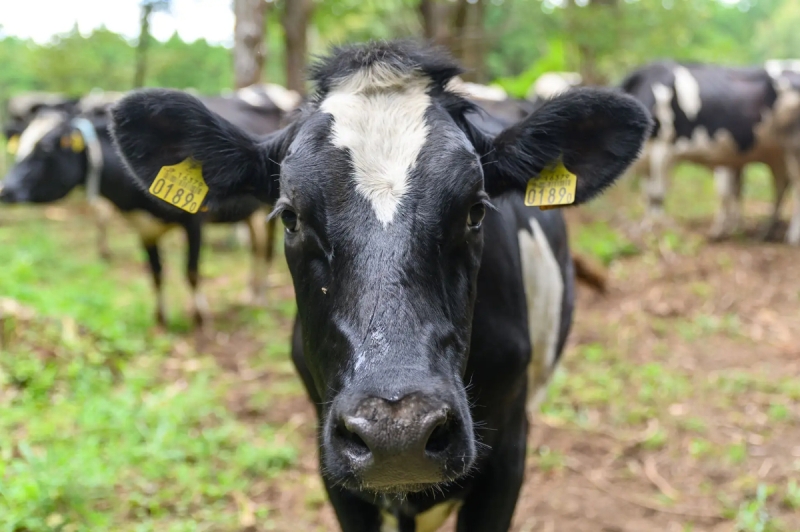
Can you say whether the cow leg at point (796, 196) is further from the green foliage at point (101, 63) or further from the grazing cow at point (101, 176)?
the green foliage at point (101, 63)

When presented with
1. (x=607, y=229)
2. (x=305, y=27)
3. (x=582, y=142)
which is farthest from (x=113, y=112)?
(x=305, y=27)

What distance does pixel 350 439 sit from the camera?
1465 millimetres

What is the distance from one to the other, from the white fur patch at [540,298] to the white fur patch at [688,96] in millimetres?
6461

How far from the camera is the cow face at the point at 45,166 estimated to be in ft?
21.9

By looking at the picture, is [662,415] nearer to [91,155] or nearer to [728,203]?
[728,203]

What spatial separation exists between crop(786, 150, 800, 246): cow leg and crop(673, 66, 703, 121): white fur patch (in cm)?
133

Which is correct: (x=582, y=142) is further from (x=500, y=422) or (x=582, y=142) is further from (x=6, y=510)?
(x=6, y=510)

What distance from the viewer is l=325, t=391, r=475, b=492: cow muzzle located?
4.42 ft

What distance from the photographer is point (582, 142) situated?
83.4 inches

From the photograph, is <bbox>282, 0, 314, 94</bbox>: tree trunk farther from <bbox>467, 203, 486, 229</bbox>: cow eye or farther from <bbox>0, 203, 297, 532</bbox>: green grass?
<bbox>467, 203, 486, 229</bbox>: cow eye

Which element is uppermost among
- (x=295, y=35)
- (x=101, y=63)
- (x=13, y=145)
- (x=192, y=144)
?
(x=295, y=35)

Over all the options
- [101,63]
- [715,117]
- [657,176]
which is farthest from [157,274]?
[101,63]

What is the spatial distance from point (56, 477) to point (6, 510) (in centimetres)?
31

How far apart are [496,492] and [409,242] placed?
102cm
